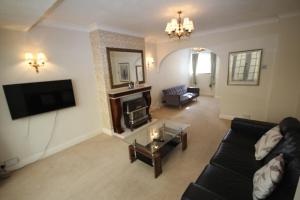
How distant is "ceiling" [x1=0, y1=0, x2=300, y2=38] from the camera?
7.36 ft

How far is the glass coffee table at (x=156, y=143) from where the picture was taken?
7.39 ft

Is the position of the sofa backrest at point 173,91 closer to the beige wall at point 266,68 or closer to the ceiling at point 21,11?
the beige wall at point 266,68

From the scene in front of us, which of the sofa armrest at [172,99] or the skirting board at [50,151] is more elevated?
the sofa armrest at [172,99]

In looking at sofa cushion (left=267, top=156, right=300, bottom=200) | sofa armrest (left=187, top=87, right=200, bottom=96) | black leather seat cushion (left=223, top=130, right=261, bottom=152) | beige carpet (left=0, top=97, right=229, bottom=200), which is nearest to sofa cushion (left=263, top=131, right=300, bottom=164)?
sofa cushion (left=267, top=156, right=300, bottom=200)

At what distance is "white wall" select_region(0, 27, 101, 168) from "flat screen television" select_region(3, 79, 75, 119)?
10cm

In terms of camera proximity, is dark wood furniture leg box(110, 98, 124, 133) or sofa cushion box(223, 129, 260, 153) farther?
dark wood furniture leg box(110, 98, 124, 133)

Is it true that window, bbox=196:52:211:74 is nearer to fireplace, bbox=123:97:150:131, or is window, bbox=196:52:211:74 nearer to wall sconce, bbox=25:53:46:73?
fireplace, bbox=123:97:150:131

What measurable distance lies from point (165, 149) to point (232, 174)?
4.04ft

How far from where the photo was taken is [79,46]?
3266 millimetres

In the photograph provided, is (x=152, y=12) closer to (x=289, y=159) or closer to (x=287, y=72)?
(x=289, y=159)

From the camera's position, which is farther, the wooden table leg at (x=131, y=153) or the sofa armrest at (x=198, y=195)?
the wooden table leg at (x=131, y=153)

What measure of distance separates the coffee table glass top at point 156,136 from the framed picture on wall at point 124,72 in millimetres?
1645

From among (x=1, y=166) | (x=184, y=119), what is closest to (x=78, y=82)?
(x=1, y=166)

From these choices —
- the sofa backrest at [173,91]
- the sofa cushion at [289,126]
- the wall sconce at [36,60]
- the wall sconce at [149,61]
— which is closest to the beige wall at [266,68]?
the wall sconce at [149,61]
